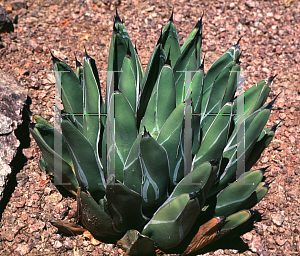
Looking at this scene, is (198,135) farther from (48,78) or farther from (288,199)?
(48,78)

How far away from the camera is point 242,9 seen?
3.36m

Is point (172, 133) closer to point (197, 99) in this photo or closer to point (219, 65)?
point (197, 99)

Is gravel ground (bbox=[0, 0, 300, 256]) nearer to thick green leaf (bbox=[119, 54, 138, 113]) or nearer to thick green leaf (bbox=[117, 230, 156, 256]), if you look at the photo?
thick green leaf (bbox=[117, 230, 156, 256])

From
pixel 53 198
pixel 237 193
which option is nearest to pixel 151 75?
pixel 237 193

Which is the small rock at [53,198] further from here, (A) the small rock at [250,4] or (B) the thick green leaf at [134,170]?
(A) the small rock at [250,4]

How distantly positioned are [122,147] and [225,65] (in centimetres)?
78

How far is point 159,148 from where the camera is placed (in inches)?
50.1

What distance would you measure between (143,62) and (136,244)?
1.74m

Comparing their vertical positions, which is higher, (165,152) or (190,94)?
(190,94)

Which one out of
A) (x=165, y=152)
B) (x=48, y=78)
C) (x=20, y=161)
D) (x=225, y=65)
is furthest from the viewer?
(x=48, y=78)

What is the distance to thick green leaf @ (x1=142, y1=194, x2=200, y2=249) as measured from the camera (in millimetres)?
1300

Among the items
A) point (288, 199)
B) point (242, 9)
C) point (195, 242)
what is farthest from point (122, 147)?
point (242, 9)

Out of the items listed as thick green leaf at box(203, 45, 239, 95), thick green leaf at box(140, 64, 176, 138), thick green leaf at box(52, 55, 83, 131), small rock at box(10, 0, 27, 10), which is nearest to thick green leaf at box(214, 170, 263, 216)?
thick green leaf at box(140, 64, 176, 138)

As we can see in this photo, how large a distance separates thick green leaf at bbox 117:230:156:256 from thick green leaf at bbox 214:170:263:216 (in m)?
→ 0.39
